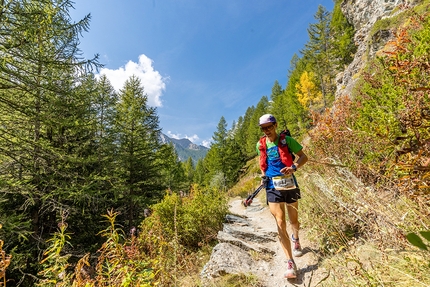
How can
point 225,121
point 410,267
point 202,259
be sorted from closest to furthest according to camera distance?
point 410,267 → point 202,259 → point 225,121

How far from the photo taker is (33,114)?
6.24 m

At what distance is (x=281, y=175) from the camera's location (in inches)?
122

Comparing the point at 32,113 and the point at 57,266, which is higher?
the point at 32,113

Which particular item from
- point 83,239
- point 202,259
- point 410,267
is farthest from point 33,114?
point 410,267

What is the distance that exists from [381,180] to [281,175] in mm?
1749

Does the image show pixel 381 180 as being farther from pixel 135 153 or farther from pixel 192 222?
pixel 135 153

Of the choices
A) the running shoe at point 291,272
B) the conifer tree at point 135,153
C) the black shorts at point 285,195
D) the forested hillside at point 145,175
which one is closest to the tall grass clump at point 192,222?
the forested hillside at point 145,175

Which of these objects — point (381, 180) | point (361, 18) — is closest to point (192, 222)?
point (381, 180)

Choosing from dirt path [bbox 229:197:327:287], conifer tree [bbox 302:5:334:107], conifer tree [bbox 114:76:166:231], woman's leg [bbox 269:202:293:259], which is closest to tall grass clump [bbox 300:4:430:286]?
dirt path [bbox 229:197:327:287]

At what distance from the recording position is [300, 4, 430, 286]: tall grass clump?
1.28 metres

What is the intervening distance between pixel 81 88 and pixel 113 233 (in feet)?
32.2

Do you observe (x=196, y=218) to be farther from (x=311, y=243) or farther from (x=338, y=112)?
(x=338, y=112)

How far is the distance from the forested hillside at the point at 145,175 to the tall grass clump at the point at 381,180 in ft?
0.07

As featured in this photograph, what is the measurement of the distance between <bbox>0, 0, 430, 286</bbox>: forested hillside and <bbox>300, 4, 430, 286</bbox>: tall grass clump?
0.02 meters
